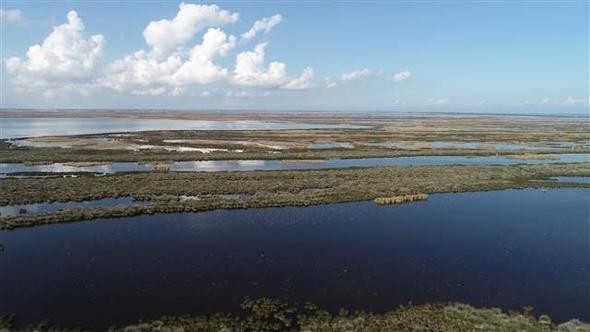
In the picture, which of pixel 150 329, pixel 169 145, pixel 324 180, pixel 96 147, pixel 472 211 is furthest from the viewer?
pixel 169 145

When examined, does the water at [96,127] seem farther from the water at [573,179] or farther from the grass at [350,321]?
the water at [573,179]

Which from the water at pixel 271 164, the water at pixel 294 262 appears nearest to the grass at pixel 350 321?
the water at pixel 294 262

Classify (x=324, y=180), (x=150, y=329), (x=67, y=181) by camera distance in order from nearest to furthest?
(x=150, y=329) < (x=67, y=181) < (x=324, y=180)

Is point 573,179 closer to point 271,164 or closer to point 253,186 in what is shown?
point 271,164

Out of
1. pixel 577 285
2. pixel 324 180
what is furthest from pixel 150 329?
pixel 324 180

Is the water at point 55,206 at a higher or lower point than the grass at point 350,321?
higher

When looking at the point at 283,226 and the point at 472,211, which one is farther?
the point at 472,211

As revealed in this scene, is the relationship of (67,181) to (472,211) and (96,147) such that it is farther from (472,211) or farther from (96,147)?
(472,211)
